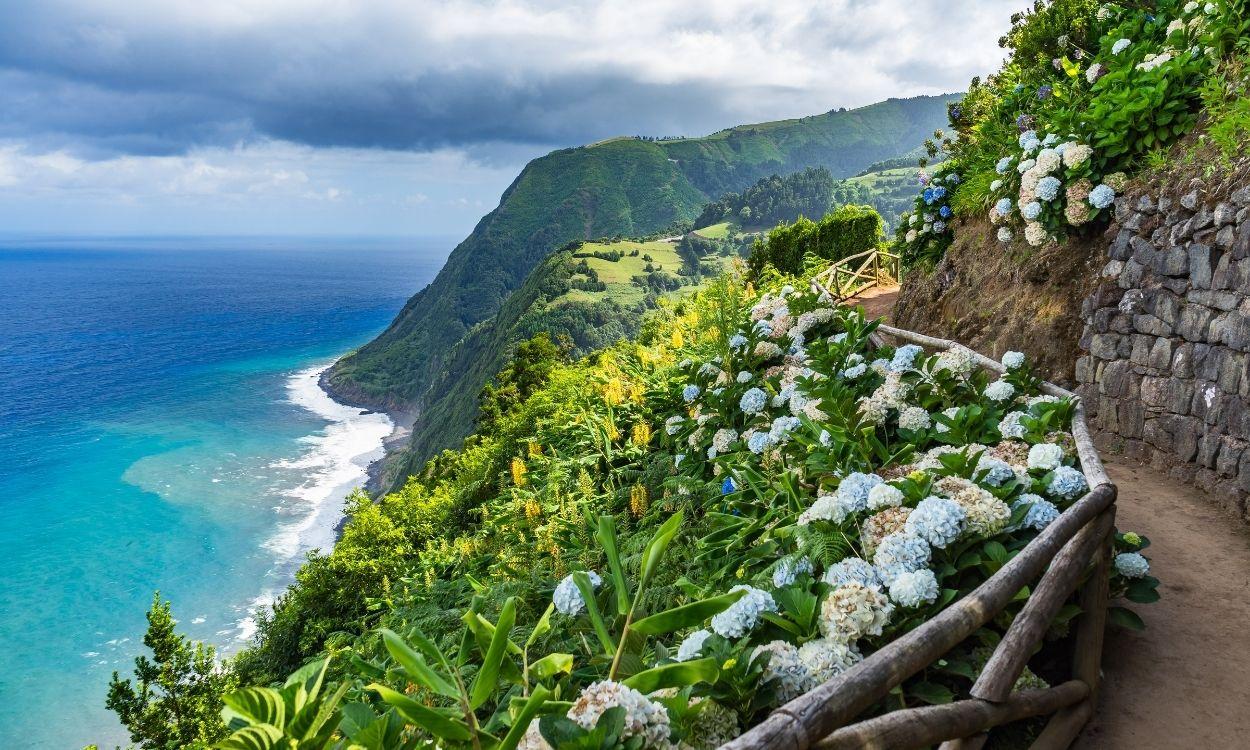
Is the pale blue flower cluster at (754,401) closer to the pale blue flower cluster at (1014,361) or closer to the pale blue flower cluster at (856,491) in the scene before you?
the pale blue flower cluster at (1014,361)

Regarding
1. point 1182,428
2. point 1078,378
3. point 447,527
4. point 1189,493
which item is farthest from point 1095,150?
point 447,527

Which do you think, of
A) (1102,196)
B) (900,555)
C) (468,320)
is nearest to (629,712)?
(900,555)

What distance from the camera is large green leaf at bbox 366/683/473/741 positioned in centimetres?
181

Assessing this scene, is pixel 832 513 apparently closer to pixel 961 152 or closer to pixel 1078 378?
pixel 1078 378

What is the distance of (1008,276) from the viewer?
784cm

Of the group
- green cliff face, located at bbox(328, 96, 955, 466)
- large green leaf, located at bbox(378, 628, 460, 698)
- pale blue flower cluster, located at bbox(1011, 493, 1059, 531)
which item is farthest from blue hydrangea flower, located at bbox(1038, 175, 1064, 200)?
green cliff face, located at bbox(328, 96, 955, 466)

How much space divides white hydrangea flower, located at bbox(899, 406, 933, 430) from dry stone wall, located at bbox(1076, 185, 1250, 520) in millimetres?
2018

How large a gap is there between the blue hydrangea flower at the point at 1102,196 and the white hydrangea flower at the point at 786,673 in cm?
581

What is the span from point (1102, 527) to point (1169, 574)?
58.2 inches

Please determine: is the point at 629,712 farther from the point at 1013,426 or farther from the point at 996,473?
the point at 1013,426

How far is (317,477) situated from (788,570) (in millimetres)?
77795

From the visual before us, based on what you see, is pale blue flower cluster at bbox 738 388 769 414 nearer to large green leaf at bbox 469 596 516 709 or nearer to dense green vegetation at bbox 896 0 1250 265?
dense green vegetation at bbox 896 0 1250 265

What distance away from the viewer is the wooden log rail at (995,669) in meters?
1.87

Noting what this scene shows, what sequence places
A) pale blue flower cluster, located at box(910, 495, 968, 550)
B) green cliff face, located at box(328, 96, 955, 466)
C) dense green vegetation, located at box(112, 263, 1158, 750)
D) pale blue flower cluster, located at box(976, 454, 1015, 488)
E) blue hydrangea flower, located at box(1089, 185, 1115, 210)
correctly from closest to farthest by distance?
dense green vegetation, located at box(112, 263, 1158, 750) < pale blue flower cluster, located at box(910, 495, 968, 550) < pale blue flower cluster, located at box(976, 454, 1015, 488) < blue hydrangea flower, located at box(1089, 185, 1115, 210) < green cliff face, located at box(328, 96, 955, 466)
